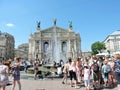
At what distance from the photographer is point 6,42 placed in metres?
115

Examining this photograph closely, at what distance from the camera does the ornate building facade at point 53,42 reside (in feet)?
322

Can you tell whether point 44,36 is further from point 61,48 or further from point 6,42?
point 6,42

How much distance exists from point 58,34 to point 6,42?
3130cm

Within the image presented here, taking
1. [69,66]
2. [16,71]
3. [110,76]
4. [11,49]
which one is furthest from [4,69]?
[11,49]

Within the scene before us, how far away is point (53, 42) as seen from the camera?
324ft

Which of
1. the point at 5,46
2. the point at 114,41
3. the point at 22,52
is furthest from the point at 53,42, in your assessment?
the point at 22,52

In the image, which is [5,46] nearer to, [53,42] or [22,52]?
[53,42]

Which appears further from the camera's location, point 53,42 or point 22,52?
point 22,52

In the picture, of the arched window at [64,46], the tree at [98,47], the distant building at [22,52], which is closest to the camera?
the arched window at [64,46]

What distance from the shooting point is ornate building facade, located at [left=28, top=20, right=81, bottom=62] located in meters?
98.2

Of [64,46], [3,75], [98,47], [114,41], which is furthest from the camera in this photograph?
[114,41]

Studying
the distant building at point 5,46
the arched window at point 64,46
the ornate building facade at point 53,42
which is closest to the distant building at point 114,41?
the ornate building facade at point 53,42

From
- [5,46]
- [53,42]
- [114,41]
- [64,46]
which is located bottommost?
[64,46]

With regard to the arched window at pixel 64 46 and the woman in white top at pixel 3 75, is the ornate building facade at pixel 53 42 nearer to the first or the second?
the arched window at pixel 64 46
